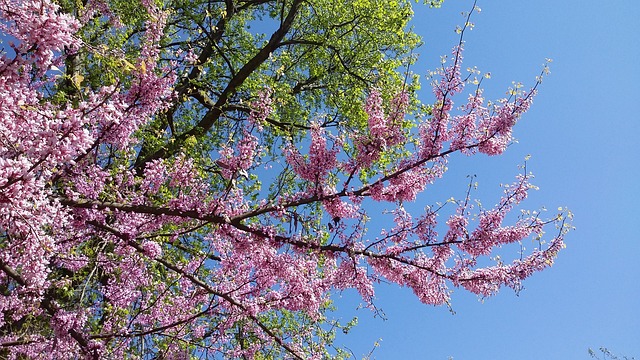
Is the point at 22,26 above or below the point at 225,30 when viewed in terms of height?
below

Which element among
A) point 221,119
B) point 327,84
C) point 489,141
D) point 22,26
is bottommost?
point 22,26

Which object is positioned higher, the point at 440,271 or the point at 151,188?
the point at 151,188

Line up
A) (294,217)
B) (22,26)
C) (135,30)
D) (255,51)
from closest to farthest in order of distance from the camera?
(22,26) → (294,217) → (135,30) → (255,51)

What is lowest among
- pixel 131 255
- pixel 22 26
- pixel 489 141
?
pixel 22 26

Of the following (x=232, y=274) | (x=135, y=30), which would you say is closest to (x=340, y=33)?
(x=135, y=30)

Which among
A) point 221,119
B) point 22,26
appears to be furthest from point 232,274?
point 221,119

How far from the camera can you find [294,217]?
4.82 metres

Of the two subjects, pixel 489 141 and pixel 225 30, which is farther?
pixel 225 30

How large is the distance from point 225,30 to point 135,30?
87.2 inches

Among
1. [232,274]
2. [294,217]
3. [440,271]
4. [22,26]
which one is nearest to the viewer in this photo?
A: [22,26]

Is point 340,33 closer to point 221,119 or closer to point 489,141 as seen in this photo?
point 221,119

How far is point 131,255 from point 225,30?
8765mm

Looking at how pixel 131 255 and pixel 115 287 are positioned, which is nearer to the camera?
pixel 131 255

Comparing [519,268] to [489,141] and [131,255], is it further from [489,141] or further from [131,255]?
[131,255]
